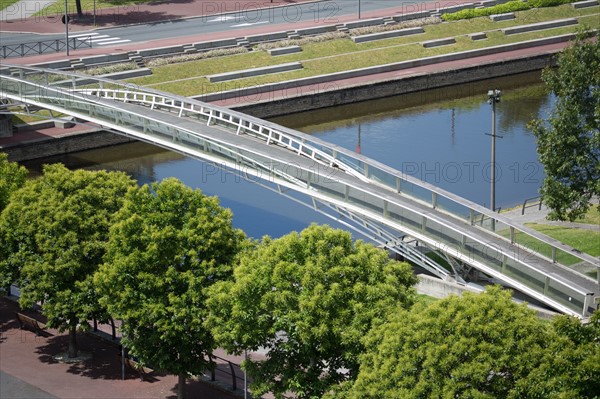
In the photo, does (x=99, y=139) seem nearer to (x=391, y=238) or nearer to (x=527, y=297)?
(x=391, y=238)

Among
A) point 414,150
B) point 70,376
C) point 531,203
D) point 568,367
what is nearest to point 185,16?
point 414,150

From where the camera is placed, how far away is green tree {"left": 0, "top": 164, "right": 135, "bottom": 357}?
1221 inches

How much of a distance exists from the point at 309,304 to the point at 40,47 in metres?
44.3

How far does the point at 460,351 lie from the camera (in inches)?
856

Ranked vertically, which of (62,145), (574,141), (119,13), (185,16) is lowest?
(62,145)

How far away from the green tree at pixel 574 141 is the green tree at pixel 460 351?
12.7 metres

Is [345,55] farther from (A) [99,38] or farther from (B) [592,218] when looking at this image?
(B) [592,218]

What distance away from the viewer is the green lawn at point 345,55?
6191 cm

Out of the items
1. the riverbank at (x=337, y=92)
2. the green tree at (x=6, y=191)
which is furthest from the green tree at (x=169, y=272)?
the riverbank at (x=337, y=92)

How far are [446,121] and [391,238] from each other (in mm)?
25325

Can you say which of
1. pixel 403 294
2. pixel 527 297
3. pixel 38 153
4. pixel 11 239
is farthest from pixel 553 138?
pixel 38 153

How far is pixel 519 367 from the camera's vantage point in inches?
849

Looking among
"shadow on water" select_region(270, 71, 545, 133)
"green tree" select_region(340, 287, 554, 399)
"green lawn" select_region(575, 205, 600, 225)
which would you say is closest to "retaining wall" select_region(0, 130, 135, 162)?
"shadow on water" select_region(270, 71, 545, 133)

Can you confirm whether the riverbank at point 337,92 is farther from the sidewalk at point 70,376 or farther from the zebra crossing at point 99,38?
the sidewalk at point 70,376
